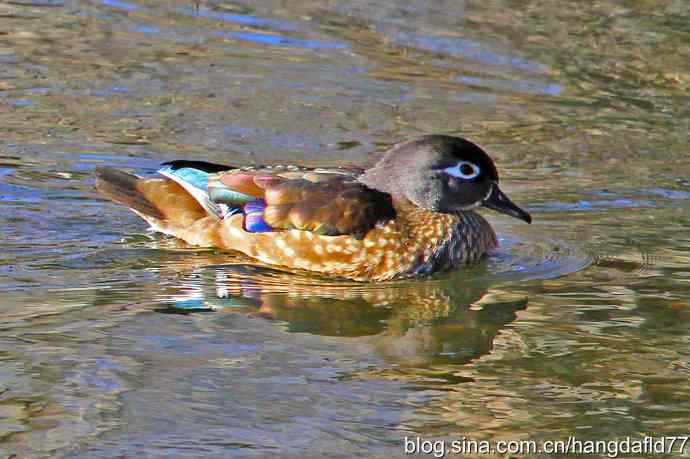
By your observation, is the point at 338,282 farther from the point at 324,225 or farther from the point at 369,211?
the point at 369,211

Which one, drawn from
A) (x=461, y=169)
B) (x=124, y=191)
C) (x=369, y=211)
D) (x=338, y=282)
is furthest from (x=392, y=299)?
(x=124, y=191)

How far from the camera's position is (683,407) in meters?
6.92

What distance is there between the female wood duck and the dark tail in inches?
18.0

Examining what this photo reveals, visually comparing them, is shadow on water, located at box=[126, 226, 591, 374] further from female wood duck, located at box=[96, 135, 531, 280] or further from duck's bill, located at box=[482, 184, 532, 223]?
duck's bill, located at box=[482, 184, 532, 223]

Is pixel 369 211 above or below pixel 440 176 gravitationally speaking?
below

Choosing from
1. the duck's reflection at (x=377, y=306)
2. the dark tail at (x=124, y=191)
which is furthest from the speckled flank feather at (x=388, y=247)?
the dark tail at (x=124, y=191)

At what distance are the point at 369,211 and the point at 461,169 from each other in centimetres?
69

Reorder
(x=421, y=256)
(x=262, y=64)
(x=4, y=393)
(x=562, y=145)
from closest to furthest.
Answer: (x=4, y=393) → (x=421, y=256) → (x=562, y=145) → (x=262, y=64)

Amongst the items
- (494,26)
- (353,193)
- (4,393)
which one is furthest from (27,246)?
(494,26)

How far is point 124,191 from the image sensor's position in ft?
33.2

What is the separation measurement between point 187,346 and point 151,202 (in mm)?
2720

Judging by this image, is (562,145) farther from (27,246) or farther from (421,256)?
(27,246)

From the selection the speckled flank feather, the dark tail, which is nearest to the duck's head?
the speckled flank feather

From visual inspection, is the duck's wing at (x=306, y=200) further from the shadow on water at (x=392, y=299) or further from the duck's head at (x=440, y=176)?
the shadow on water at (x=392, y=299)
